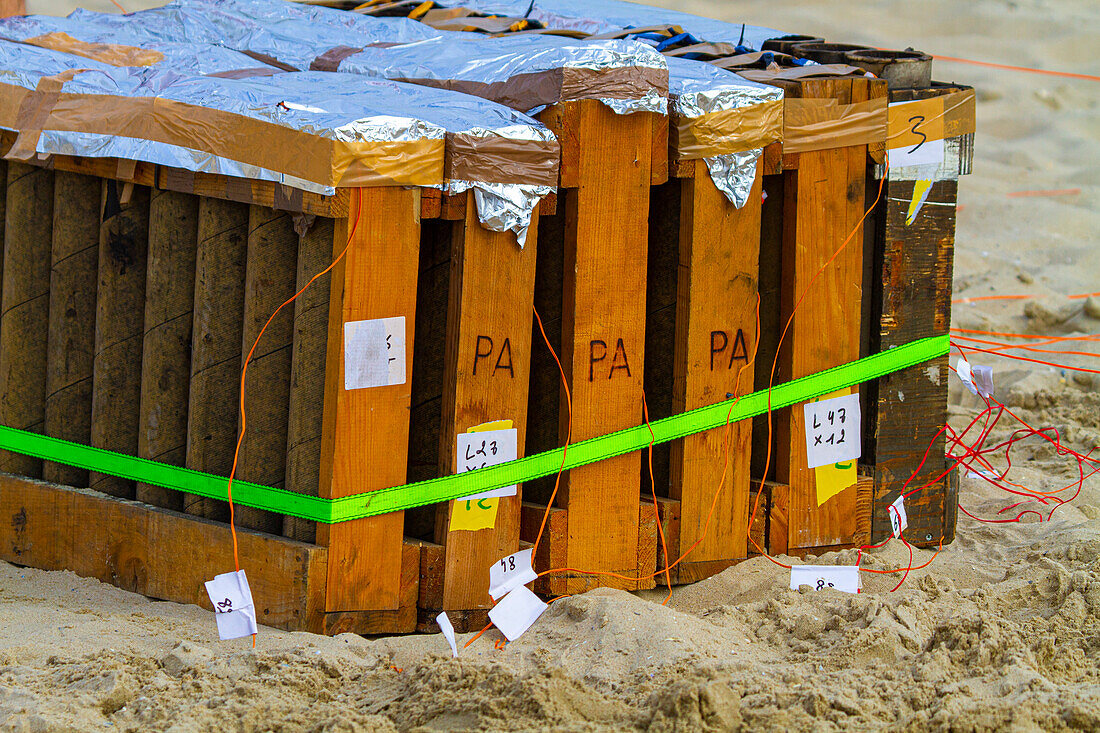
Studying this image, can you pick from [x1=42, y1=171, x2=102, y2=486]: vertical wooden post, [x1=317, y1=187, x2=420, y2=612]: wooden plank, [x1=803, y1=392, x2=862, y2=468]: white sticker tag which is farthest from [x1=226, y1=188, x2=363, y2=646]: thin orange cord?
[x1=803, y1=392, x2=862, y2=468]: white sticker tag

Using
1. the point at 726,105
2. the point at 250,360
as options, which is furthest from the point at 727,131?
the point at 250,360

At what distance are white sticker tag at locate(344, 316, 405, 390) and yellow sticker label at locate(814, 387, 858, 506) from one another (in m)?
1.58

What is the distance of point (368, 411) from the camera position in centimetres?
342

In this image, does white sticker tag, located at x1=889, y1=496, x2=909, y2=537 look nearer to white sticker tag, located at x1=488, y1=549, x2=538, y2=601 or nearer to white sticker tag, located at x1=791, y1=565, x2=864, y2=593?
white sticker tag, located at x1=791, y1=565, x2=864, y2=593

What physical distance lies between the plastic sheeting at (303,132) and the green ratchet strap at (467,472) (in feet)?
2.47

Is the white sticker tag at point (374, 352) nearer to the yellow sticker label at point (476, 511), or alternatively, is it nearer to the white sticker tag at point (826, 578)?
the yellow sticker label at point (476, 511)

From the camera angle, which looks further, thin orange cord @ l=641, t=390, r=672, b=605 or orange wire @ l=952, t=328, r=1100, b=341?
orange wire @ l=952, t=328, r=1100, b=341

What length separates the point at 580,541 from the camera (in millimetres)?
3764

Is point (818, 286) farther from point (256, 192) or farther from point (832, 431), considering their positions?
point (256, 192)

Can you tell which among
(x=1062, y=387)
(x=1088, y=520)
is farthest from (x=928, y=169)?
(x=1062, y=387)

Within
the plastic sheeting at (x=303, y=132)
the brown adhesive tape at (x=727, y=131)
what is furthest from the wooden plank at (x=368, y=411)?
the brown adhesive tape at (x=727, y=131)

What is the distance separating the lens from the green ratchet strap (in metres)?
3.48

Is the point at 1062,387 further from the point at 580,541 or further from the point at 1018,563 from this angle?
the point at 580,541

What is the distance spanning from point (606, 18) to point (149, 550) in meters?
3.75
